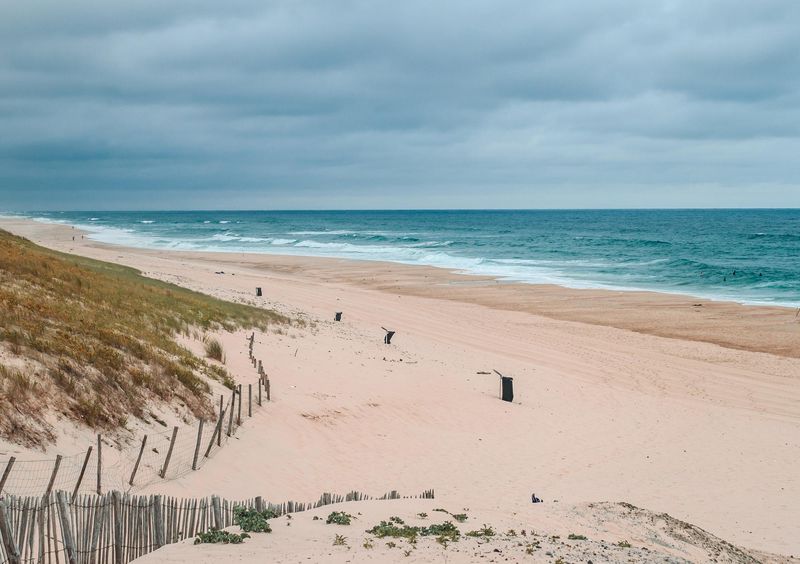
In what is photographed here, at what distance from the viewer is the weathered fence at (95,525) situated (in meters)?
7.18

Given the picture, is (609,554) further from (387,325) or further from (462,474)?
(387,325)

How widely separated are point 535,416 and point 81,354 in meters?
11.1

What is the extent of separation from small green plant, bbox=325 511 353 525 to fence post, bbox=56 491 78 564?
3.00 metres

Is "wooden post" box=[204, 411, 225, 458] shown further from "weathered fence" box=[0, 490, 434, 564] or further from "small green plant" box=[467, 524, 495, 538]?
"small green plant" box=[467, 524, 495, 538]

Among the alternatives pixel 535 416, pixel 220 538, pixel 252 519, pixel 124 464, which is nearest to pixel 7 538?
pixel 220 538

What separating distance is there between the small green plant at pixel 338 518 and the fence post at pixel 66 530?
3001mm

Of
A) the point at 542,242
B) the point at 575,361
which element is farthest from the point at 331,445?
the point at 542,242

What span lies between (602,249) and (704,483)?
224ft

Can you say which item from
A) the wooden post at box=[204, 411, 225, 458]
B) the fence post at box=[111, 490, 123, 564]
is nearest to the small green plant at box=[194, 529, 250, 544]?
the fence post at box=[111, 490, 123, 564]

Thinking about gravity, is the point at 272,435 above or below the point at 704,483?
above

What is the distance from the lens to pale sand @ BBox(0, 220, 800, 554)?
12766 mm

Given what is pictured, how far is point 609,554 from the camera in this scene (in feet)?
28.3

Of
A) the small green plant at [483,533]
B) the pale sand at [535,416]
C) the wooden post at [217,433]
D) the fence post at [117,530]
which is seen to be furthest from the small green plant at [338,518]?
the wooden post at [217,433]

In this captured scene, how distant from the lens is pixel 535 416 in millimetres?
18250
